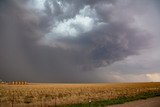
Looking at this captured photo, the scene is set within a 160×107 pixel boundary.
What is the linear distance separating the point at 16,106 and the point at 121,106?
13.5 meters

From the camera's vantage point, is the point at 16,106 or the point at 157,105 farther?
the point at 16,106

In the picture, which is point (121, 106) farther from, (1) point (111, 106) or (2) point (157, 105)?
(2) point (157, 105)

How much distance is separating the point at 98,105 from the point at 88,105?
1.46 meters

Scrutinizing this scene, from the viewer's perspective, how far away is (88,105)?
1362 inches

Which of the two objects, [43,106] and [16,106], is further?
[16,106]

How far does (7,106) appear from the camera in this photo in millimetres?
36281

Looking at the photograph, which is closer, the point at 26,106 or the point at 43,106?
the point at 43,106

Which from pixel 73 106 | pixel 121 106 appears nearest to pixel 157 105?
pixel 121 106

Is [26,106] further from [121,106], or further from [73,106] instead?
[121,106]

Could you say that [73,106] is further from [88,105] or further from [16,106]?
[16,106]

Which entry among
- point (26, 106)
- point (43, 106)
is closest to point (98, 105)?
point (43, 106)

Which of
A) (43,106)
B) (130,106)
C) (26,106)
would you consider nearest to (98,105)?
(130,106)

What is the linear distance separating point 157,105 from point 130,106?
134 inches

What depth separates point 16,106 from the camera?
125ft
